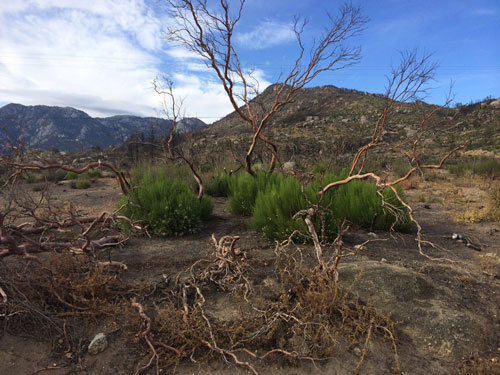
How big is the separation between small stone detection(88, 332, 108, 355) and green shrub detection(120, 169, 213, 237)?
267 centimetres

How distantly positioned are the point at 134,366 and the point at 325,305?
1.52 m

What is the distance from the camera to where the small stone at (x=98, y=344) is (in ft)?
8.31

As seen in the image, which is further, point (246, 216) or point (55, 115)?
point (55, 115)

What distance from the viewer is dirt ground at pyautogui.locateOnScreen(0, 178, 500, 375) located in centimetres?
238

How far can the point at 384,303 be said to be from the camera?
298 centimetres

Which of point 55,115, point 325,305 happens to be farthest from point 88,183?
point 55,115

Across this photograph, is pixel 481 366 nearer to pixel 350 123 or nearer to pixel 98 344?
pixel 98 344

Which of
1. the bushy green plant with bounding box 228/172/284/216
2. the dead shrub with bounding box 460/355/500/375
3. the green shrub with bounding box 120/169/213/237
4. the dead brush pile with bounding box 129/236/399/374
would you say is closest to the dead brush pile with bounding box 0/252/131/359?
the dead brush pile with bounding box 129/236/399/374

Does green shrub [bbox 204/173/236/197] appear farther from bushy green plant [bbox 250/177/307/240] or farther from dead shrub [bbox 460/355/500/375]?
dead shrub [bbox 460/355/500/375]

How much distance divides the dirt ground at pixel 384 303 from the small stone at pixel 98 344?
Result: 4 cm

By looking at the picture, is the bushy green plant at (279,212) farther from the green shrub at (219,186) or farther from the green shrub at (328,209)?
the green shrub at (219,186)

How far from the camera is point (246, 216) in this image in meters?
6.59

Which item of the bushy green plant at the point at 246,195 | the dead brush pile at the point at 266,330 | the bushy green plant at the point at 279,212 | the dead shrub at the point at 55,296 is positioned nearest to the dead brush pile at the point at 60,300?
the dead shrub at the point at 55,296

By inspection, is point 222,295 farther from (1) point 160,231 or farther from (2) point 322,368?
(1) point 160,231
